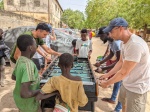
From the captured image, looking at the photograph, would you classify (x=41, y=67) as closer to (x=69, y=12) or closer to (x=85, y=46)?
(x=85, y=46)

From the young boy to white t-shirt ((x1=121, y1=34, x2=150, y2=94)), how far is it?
46.2 inches

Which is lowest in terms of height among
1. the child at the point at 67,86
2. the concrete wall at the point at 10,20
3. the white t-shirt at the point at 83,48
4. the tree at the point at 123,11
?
the child at the point at 67,86

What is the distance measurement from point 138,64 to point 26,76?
4.63 ft

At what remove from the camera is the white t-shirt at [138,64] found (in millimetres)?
1969

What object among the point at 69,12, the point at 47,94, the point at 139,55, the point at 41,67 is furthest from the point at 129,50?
the point at 69,12

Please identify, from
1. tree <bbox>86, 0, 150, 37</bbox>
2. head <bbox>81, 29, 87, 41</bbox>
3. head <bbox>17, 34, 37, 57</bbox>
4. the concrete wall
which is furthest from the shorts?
tree <bbox>86, 0, 150, 37</bbox>

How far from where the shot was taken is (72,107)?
1.90 metres

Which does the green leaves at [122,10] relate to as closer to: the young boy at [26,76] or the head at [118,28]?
the head at [118,28]

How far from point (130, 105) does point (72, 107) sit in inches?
33.8

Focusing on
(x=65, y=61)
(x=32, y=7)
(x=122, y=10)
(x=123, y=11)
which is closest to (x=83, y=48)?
(x=65, y=61)

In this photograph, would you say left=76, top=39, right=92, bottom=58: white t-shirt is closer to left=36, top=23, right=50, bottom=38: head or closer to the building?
left=36, top=23, right=50, bottom=38: head

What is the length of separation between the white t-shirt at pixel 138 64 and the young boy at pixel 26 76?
1.17 metres

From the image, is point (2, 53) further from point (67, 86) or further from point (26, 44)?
point (67, 86)

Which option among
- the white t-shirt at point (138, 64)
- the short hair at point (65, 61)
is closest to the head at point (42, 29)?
the short hair at point (65, 61)
